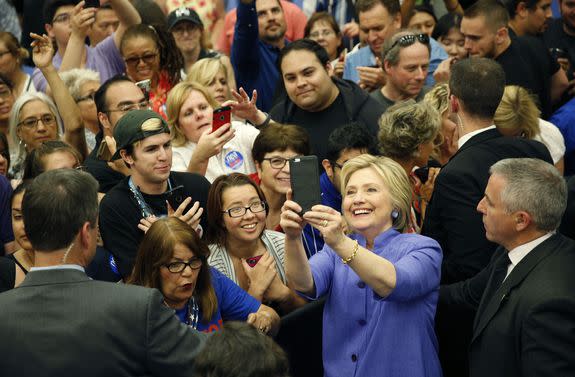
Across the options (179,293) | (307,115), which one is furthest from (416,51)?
(179,293)

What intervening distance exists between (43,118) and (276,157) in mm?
1997

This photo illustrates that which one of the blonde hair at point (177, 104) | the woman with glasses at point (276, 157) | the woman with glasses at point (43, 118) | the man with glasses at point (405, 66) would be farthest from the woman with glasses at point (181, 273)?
the man with glasses at point (405, 66)

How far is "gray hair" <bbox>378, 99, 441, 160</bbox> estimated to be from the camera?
5781mm

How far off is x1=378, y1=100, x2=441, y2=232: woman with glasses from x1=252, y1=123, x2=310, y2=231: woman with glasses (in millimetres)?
533

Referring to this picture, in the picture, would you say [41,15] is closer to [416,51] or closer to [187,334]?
[416,51]

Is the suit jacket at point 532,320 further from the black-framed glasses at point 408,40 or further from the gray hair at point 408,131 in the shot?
the black-framed glasses at point 408,40

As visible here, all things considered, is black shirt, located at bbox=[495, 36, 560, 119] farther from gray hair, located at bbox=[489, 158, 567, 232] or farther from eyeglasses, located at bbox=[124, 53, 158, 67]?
gray hair, located at bbox=[489, 158, 567, 232]

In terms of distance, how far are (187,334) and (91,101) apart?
4.11 metres

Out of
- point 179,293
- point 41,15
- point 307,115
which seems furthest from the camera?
point 41,15

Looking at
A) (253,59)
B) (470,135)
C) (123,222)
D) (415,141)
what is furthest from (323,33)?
(123,222)

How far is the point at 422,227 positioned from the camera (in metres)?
5.39

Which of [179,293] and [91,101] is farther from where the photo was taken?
[91,101]

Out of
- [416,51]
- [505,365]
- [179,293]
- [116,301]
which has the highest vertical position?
[416,51]

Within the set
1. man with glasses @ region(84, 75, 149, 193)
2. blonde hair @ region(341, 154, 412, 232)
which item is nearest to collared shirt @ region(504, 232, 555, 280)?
blonde hair @ region(341, 154, 412, 232)
